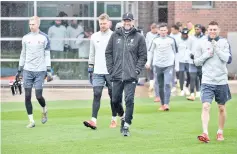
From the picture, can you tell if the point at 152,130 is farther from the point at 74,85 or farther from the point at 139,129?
the point at 74,85

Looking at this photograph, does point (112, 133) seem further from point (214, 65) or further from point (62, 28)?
point (62, 28)

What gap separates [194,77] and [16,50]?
23.7 feet

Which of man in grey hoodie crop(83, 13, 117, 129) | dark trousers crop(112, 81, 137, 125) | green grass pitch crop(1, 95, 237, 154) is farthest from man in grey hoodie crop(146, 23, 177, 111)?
dark trousers crop(112, 81, 137, 125)

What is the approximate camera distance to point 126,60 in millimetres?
13117

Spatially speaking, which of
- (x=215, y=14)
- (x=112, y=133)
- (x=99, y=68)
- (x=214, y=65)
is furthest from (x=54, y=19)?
(x=214, y=65)

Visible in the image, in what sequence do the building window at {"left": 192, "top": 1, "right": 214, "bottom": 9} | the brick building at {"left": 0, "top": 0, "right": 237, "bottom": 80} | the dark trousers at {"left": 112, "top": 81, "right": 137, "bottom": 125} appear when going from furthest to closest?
the building window at {"left": 192, "top": 1, "right": 214, "bottom": 9} < the brick building at {"left": 0, "top": 0, "right": 237, "bottom": 80} < the dark trousers at {"left": 112, "top": 81, "right": 137, "bottom": 125}

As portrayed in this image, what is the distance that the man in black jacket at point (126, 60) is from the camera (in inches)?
515

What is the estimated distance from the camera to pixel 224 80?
12492 mm

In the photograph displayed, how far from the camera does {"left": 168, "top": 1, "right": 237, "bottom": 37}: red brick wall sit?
27.3 metres

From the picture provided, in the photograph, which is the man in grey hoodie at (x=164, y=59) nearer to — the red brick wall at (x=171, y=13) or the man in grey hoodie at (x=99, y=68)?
the man in grey hoodie at (x=99, y=68)

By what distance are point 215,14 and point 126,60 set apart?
48.8 feet

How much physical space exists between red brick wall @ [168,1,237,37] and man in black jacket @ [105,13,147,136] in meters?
14.2

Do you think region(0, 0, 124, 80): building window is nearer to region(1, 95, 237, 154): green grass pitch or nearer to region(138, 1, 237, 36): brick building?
region(138, 1, 237, 36): brick building

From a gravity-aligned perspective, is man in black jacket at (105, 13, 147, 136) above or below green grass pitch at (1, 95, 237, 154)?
above
